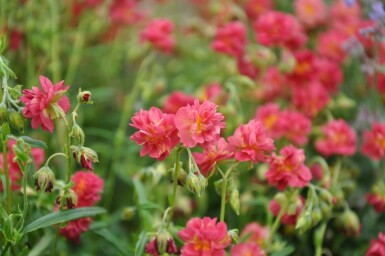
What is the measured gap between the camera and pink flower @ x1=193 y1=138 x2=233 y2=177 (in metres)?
1.32

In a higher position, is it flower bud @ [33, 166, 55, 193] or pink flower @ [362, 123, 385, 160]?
flower bud @ [33, 166, 55, 193]

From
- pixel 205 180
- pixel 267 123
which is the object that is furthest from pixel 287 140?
pixel 205 180

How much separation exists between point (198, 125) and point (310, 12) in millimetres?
1516

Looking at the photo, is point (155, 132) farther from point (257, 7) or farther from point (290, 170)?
point (257, 7)

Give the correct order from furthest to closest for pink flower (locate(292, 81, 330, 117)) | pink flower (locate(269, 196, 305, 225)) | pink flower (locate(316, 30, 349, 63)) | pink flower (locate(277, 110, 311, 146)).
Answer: pink flower (locate(316, 30, 349, 63)), pink flower (locate(292, 81, 330, 117)), pink flower (locate(277, 110, 311, 146)), pink flower (locate(269, 196, 305, 225))

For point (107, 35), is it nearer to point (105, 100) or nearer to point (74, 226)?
point (105, 100)

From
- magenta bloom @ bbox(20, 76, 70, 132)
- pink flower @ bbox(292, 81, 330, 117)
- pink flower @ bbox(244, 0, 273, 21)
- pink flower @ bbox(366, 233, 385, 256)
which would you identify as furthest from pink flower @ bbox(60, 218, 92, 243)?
pink flower @ bbox(244, 0, 273, 21)

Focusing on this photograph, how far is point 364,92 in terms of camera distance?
7.75ft

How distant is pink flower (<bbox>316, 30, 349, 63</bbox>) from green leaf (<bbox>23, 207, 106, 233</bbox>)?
122 cm

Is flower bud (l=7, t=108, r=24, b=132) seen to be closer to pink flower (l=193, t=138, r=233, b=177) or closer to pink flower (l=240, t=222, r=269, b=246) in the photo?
pink flower (l=193, t=138, r=233, b=177)

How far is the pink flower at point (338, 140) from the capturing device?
6.19 feet

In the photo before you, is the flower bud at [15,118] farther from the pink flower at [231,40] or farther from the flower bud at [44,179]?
the pink flower at [231,40]

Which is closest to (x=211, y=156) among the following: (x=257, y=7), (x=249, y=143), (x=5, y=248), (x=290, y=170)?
(x=249, y=143)

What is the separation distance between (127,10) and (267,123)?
814mm
